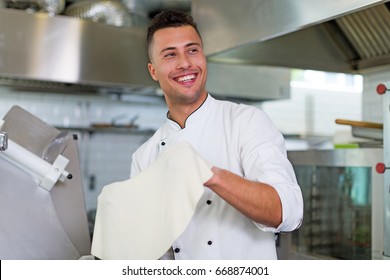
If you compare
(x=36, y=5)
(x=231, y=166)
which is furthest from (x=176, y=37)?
(x=36, y=5)

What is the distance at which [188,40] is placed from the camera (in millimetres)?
1212

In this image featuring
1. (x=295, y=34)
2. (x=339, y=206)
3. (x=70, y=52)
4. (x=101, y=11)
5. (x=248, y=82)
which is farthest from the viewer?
(x=248, y=82)

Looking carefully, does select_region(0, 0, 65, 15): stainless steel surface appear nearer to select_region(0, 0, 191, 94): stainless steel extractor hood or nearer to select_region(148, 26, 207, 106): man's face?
select_region(0, 0, 191, 94): stainless steel extractor hood

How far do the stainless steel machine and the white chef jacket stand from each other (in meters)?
0.37

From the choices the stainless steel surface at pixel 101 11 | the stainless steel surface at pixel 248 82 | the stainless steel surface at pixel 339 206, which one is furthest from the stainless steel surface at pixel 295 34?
the stainless steel surface at pixel 101 11

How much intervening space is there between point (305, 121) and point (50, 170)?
3817mm

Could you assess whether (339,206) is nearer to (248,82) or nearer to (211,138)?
(211,138)

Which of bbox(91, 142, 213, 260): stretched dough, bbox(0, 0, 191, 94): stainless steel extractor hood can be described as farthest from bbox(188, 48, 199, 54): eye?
bbox(0, 0, 191, 94): stainless steel extractor hood

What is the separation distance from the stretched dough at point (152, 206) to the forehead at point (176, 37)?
1.05 feet

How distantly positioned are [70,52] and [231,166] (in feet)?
6.30

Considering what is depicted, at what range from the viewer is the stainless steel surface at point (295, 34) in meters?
1.78

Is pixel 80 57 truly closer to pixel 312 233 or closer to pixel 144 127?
pixel 144 127

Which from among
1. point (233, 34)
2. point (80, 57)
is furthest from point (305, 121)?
point (233, 34)

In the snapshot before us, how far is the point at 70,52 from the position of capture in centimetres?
291
